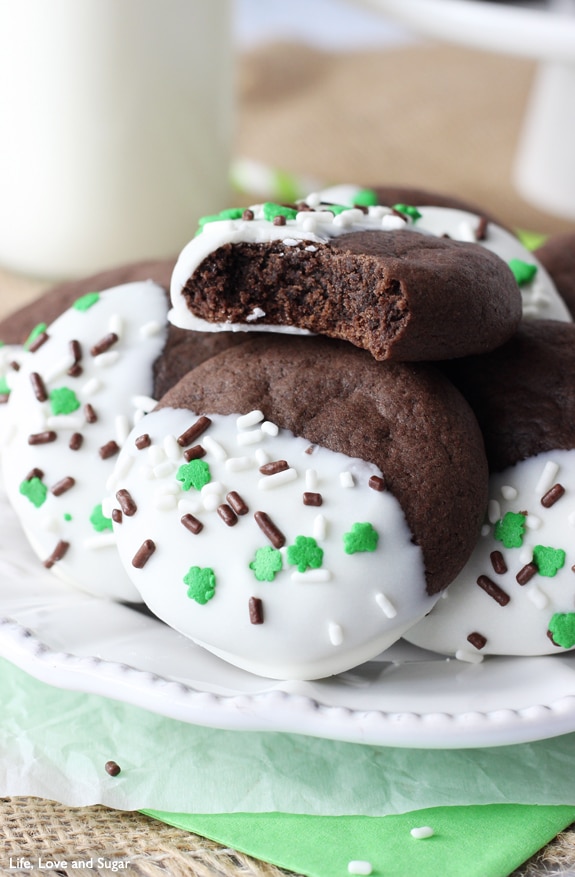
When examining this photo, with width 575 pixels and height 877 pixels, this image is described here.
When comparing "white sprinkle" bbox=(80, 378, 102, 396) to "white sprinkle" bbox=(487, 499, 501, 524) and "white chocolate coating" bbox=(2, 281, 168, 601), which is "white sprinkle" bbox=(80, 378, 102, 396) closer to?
"white chocolate coating" bbox=(2, 281, 168, 601)

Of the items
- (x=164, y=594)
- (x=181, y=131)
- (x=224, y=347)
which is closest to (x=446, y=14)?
(x=181, y=131)

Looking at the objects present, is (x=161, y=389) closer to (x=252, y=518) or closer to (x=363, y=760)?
(x=252, y=518)

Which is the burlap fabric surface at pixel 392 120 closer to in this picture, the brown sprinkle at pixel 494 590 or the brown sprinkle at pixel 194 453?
the brown sprinkle at pixel 194 453

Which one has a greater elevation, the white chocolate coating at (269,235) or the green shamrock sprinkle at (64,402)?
the white chocolate coating at (269,235)

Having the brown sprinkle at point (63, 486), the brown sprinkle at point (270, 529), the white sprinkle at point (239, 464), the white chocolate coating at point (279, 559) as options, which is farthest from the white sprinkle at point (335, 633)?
the brown sprinkle at point (63, 486)

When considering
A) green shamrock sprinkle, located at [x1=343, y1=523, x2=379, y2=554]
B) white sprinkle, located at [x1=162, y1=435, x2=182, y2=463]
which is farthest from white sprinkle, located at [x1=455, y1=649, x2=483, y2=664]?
white sprinkle, located at [x1=162, y1=435, x2=182, y2=463]

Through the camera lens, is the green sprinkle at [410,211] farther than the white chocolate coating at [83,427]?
Yes
